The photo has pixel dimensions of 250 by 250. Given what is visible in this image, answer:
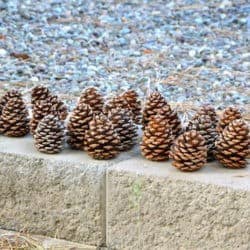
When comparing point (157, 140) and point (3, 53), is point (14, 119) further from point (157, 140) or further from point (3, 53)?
point (3, 53)

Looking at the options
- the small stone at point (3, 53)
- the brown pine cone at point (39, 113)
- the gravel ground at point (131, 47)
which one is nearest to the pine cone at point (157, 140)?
the brown pine cone at point (39, 113)

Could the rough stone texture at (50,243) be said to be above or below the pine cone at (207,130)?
below

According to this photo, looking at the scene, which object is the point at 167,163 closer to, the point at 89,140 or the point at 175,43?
the point at 89,140

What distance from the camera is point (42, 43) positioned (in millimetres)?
5871

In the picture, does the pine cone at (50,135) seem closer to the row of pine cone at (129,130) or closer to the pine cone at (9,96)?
the row of pine cone at (129,130)

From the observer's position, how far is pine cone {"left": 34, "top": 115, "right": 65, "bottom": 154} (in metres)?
2.20

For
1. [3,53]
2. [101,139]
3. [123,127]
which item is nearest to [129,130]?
[123,127]

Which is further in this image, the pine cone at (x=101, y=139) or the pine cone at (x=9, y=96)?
the pine cone at (x=9, y=96)

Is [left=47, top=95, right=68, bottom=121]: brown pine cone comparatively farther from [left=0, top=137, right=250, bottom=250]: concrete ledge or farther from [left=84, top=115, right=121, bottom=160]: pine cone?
[left=84, top=115, right=121, bottom=160]: pine cone

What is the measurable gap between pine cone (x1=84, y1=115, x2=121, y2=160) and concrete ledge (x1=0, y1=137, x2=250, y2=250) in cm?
3

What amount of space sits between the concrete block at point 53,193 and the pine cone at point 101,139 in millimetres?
25

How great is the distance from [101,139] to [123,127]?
0.36ft

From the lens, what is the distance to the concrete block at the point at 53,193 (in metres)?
2.14

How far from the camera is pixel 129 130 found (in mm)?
2232
